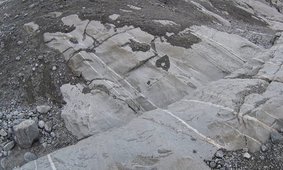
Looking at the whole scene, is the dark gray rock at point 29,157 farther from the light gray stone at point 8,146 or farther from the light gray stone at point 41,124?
the light gray stone at point 41,124

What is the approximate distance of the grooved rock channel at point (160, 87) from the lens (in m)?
6.26

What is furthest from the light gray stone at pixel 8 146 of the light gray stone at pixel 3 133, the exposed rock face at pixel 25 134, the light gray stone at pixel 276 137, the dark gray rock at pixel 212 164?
the light gray stone at pixel 276 137

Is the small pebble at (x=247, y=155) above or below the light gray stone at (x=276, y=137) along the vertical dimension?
below

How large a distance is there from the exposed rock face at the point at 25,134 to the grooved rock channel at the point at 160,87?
0.49 metres

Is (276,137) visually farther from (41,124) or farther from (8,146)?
(8,146)

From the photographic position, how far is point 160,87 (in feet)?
24.8

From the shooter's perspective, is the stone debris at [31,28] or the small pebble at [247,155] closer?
the small pebble at [247,155]

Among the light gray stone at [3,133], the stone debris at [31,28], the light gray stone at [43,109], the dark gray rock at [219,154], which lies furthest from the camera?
the stone debris at [31,28]

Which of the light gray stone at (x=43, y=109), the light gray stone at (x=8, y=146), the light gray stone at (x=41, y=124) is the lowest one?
the light gray stone at (x=8, y=146)

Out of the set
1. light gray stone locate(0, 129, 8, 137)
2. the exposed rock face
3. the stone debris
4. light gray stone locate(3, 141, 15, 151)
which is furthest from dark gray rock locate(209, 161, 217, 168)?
the stone debris

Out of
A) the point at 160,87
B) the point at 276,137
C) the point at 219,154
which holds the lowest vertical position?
the point at 160,87

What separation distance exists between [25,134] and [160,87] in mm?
2626

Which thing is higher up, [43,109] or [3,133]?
[43,109]

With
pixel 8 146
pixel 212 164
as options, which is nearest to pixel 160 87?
pixel 212 164
